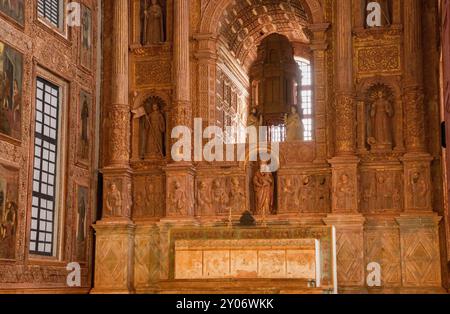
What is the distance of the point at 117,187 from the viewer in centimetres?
2400

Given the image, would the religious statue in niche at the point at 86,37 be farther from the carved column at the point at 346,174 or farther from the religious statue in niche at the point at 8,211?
the carved column at the point at 346,174

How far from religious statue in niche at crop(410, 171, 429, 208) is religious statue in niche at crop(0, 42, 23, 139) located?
11.9m

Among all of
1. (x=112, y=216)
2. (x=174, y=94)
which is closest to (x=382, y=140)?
(x=174, y=94)

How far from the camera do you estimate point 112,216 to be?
2377 centimetres

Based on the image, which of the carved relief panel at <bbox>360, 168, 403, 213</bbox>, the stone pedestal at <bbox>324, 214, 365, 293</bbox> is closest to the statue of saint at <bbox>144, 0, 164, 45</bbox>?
the carved relief panel at <bbox>360, 168, 403, 213</bbox>

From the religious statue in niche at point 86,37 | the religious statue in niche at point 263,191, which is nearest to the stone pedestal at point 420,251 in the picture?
the religious statue in niche at point 263,191

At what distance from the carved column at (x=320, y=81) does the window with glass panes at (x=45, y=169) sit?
27.7 feet

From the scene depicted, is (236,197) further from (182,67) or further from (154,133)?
(182,67)

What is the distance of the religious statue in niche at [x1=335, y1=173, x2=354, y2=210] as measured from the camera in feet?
73.7

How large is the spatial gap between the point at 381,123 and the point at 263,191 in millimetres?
4430

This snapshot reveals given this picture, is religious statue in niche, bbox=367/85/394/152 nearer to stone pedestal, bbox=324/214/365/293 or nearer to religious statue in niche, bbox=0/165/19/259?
stone pedestal, bbox=324/214/365/293

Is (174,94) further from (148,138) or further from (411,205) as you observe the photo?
(411,205)

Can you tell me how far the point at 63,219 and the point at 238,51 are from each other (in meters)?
10.9

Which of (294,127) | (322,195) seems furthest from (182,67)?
(322,195)
